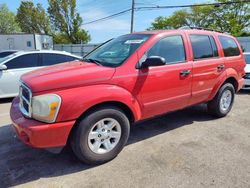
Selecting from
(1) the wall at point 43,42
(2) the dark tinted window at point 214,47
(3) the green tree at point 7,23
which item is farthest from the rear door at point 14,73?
(3) the green tree at point 7,23

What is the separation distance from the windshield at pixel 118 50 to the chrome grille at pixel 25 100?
3.75 feet

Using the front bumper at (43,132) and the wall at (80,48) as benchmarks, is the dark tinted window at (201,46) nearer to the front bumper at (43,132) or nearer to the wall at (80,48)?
the front bumper at (43,132)

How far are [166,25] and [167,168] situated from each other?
4563cm

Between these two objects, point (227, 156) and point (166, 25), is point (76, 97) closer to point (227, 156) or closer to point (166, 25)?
point (227, 156)

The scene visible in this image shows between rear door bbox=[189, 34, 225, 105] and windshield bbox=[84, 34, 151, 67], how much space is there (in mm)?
1096

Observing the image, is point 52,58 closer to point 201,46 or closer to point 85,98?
point 201,46

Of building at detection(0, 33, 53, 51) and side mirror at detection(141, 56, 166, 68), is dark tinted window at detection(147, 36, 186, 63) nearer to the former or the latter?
side mirror at detection(141, 56, 166, 68)

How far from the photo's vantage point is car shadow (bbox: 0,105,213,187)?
10.2ft

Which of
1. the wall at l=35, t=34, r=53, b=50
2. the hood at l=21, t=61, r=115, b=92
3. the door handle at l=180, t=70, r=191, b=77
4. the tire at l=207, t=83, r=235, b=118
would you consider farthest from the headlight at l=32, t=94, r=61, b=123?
the wall at l=35, t=34, r=53, b=50

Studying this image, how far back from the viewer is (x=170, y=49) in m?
4.10

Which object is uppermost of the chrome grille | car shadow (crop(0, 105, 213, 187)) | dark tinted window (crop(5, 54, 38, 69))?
dark tinted window (crop(5, 54, 38, 69))

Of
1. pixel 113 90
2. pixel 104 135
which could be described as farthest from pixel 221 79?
pixel 104 135

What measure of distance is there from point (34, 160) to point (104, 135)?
109 cm

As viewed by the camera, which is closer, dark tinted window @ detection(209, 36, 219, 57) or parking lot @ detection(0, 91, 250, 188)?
parking lot @ detection(0, 91, 250, 188)
